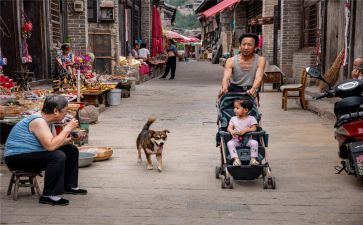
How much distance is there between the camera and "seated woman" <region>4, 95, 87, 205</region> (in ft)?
15.9

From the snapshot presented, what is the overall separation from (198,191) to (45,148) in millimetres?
1673

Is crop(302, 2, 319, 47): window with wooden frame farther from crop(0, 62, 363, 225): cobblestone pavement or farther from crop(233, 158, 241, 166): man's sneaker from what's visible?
crop(233, 158, 241, 166): man's sneaker

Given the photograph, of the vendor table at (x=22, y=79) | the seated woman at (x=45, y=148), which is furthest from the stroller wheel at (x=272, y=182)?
the vendor table at (x=22, y=79)

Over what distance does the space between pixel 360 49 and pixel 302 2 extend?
7.54 meters

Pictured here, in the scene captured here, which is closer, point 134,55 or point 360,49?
point 360,49

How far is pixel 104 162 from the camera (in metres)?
6.84

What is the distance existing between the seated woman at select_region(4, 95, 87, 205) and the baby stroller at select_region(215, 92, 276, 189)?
5.65ft

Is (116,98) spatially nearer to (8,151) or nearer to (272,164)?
(272,164)

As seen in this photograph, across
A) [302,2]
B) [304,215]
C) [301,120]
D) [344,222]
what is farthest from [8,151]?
[302,2]

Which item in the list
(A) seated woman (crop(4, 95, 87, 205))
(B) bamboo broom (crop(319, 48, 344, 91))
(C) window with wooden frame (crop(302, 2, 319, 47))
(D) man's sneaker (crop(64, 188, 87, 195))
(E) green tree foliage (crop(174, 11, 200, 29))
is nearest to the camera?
(A) seated woman (crop(4, 95, 87, 205))

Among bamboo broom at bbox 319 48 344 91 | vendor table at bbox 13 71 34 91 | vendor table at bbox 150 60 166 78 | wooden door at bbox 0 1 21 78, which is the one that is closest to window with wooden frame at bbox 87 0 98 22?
vendor table at bbox 150 60 166 78

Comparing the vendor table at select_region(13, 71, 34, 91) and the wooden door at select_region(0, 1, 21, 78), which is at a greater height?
the wooden door at select_region(0, 1, 21, 78)

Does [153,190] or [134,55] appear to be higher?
[134,55]

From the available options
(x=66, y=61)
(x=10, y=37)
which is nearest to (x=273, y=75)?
(x=66, y=61)
